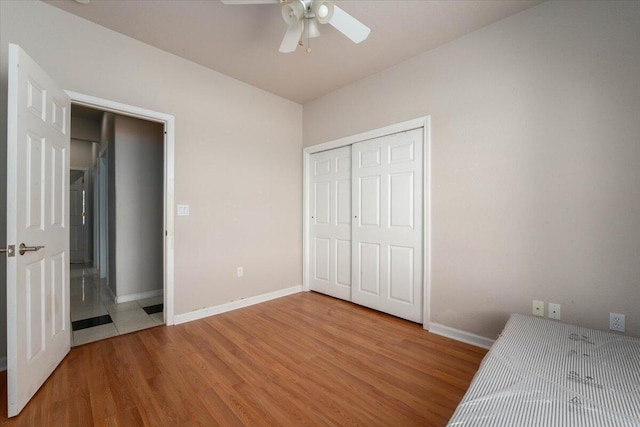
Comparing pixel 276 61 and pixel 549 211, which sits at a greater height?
pixel 276 61

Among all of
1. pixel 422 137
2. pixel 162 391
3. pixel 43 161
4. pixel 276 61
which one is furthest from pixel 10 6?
pixel 422 137

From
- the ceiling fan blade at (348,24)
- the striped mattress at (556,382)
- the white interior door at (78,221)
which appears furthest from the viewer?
the white interior door at (78,221)

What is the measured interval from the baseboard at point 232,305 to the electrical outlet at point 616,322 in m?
3.16

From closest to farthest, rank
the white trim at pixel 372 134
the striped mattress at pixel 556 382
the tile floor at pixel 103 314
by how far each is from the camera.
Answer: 1. the striped mattress at pixel 556 382
2. the tile floor at pixel 103 314
3. the white trim at pixel 372 134

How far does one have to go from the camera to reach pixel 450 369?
203 centimetres

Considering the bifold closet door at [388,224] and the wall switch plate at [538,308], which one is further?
the bifold closet door at [388,224]

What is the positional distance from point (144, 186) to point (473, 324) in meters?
4.25

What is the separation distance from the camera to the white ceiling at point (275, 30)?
2.15 meters

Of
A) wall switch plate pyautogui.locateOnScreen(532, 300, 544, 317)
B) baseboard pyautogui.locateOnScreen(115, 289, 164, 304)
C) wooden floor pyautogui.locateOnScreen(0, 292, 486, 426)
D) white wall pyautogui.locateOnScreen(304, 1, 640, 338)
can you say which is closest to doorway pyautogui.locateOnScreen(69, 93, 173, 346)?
baseboard pyautogui.locateOnScreen(115, 289, 164, 304)

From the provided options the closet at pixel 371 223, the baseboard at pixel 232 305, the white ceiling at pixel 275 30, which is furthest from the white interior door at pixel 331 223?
the white ceiling at pixel 275 30

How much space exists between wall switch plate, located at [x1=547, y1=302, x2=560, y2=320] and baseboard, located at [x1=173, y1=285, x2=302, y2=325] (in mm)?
2843

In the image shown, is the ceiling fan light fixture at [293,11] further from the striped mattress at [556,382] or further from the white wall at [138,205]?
the white wall at [138,205]

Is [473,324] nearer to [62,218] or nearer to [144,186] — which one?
[62,218]

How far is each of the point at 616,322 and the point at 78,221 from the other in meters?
8.56
